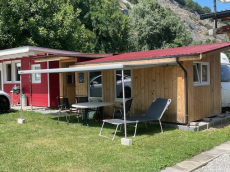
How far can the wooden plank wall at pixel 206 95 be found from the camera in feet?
26.4

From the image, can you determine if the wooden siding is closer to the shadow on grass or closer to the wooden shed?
the wooden shed

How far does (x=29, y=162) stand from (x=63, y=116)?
5517 mm

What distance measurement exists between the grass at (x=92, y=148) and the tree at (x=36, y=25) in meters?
11.3

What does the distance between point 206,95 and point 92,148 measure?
4684mm

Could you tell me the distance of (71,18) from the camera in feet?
68.1

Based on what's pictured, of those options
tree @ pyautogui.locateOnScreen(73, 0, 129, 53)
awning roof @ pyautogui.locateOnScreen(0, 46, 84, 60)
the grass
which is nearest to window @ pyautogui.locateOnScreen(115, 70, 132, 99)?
the grass

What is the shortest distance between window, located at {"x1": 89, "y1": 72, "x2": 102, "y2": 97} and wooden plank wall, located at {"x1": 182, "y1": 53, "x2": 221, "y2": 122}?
3.76m

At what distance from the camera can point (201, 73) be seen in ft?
28.5

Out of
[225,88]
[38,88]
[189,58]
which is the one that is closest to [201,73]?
[189,58]

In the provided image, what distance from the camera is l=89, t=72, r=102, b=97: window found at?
10570 mm

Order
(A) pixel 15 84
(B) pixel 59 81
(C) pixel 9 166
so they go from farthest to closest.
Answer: (A) pixel 15 84, (B) pixel 59 81, (C) pixel 9 166

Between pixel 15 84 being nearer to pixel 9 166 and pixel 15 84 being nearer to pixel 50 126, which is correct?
pixel 50 126

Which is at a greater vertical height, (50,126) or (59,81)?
(59,81)

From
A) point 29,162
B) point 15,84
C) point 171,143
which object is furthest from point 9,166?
point 15,84
